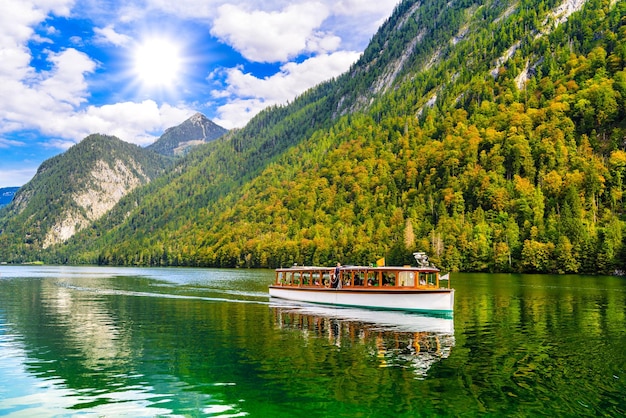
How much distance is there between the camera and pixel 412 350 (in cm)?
3441

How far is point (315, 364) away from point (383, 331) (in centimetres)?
1469

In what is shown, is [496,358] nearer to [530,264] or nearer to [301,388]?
[301,388]

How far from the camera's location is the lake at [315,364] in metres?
22.2

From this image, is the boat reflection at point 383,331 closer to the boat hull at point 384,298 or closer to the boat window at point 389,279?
the boat hull at point 384,298

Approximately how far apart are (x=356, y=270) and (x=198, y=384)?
38.5m

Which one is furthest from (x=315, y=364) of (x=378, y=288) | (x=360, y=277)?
(x=360, y=277)

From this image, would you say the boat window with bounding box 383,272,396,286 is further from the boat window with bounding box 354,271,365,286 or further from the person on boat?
the person on boat

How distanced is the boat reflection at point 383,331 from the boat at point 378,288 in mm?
1234

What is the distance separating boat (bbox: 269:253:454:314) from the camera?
177 ft

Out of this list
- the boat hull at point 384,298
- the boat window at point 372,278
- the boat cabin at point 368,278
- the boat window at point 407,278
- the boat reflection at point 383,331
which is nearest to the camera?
the boat reflection at point 383,331

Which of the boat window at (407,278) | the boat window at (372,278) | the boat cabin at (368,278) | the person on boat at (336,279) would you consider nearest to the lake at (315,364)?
the boat window at (407,278)

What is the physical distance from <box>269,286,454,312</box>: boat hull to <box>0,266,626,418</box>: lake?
5.63ft

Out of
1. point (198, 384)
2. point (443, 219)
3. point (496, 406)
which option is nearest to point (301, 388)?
point (198, 384)

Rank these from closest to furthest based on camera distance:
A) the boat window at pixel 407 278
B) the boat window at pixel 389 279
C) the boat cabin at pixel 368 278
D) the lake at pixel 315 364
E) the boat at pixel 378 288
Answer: the lake at pixel 315 364, the boat at pixel 378 288, the boat cabin at pixel 368 278, the boat window at pixel 407 278, the boat window at pixel 389 279
